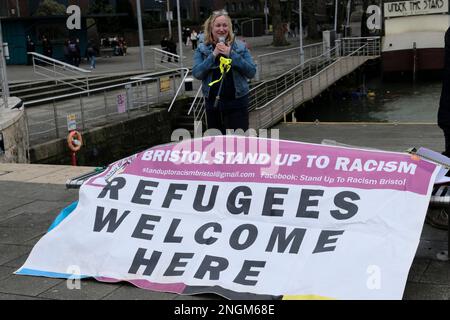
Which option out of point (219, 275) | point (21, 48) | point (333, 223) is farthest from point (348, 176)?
point (21, 48)

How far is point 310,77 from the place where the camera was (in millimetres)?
29438

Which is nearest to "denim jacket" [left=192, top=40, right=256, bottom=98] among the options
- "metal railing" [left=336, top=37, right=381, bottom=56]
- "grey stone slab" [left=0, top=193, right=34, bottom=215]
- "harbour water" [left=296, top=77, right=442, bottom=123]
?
"grey stone slab" [left=0, top=193, right=34, bottom=215]

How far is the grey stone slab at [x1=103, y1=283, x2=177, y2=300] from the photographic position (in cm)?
396

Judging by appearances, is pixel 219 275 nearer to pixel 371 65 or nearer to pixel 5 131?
pixel 5 131

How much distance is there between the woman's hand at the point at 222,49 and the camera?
5.41 meters

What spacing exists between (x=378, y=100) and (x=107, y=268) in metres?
29.5

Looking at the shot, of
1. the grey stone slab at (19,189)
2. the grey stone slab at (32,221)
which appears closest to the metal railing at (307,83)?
the grey stone slab at (19,189)

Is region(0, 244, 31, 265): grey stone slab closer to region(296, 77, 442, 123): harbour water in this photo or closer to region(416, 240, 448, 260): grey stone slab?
region(416, 240, 448, 260): grey stone slab

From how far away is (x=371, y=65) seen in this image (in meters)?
40.5

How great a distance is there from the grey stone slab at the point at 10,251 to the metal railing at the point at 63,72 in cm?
1700

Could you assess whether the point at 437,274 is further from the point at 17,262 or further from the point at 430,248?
the point at 17,262

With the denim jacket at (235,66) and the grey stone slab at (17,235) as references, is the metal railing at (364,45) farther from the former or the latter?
the grey stone slab at (17,235)

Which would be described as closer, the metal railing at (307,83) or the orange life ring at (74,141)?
the orange life ring at (74,141)

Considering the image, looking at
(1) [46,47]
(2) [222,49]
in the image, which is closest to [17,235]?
(2) [222,49]
